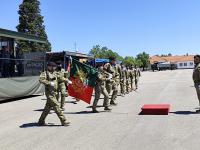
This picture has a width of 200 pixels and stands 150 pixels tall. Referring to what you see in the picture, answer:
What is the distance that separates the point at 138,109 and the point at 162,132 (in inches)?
195

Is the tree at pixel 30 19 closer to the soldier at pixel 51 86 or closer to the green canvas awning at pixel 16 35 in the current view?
the green canvas awning at pixel 16 35

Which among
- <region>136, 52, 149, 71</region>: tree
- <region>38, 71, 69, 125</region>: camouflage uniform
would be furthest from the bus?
<region>136, 52, 149, 71</region>: tree

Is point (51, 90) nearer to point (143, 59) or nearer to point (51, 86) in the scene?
point (51, 86)

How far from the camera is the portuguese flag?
14.5m

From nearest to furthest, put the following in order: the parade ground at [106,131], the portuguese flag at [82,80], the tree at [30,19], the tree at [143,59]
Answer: the parade ground at [106,131], the portuguese flag at [82,80], the tree at [30,19], the tree at [143,59]

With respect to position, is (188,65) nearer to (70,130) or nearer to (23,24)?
(23,24)

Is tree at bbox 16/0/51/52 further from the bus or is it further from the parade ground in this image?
the parade ground

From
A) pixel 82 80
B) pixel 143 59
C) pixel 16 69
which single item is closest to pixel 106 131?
pixel 82 80

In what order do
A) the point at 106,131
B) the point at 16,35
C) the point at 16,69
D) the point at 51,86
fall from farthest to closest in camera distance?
the point at 16,69 < the point at 16,35 < the point at 51,86 < the point at 106,131

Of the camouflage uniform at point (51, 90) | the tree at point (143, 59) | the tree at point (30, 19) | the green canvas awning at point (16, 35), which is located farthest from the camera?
the tree at point (143, 59)

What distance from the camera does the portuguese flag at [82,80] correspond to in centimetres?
1449

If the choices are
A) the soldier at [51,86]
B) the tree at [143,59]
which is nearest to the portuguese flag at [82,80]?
the soldier at [51,86]

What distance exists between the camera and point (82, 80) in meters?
15.0

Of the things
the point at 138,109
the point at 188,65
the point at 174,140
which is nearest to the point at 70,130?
the point at 174,140
